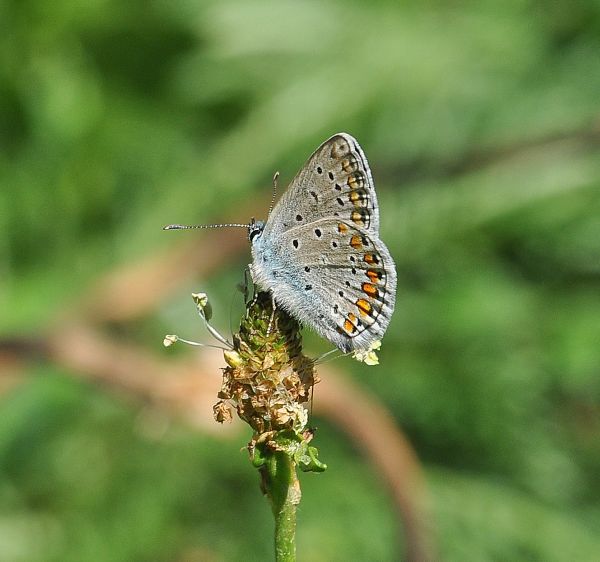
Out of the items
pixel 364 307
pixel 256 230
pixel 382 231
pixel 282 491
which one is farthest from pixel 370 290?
pixel 382 231

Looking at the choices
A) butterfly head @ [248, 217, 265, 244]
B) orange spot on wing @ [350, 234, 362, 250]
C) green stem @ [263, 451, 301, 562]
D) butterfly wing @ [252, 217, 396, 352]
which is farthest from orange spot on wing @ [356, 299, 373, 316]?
green stem @ [263, 451, 301, 562]

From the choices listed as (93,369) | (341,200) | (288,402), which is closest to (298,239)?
(341,200)

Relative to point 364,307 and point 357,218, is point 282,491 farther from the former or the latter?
point 357,218

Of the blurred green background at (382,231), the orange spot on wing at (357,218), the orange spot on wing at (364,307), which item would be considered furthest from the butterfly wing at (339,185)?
the blurred green background at (382,231)

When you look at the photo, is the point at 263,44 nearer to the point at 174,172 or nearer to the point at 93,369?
the point at 174,172

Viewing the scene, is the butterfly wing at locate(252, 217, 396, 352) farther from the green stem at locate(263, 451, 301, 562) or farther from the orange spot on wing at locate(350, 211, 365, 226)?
the green stem at locate(263, 451, 301, 562)

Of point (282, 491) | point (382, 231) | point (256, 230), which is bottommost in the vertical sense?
point (282, 491)

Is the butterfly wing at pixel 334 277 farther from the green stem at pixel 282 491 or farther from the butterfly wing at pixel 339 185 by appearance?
the green stem at pixel 282 491
